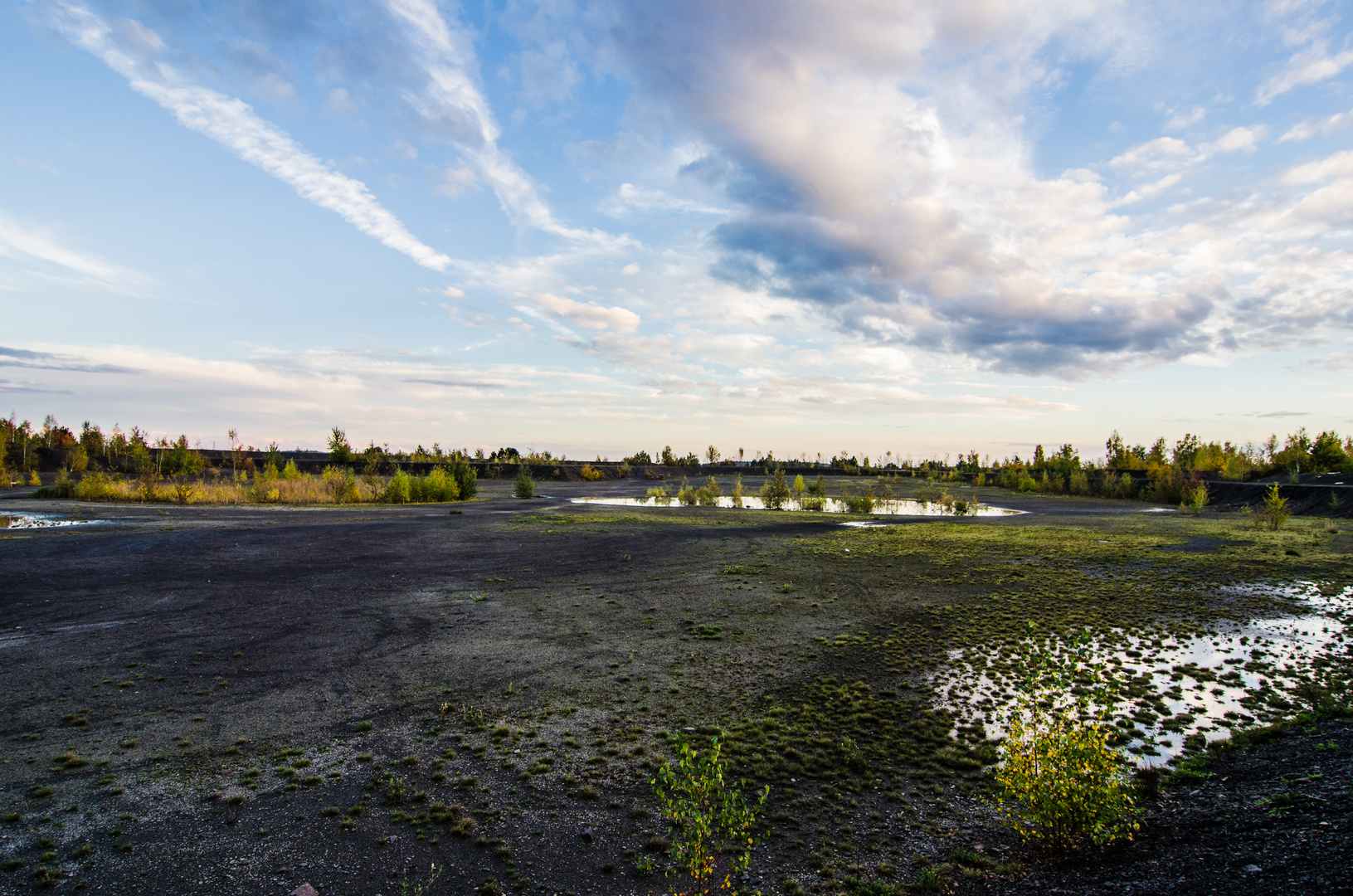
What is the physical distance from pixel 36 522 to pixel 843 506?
40645 millimetres

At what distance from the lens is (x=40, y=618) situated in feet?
33.1

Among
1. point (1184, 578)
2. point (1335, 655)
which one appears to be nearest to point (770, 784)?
point (1335, 655)

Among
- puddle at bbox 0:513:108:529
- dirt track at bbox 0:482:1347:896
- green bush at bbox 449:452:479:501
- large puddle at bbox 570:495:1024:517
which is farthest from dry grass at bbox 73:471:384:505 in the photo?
dirt track at bbox 0:482:1347:896

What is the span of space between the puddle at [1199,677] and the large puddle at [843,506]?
25.0 m

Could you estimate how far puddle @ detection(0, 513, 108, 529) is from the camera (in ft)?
66.0

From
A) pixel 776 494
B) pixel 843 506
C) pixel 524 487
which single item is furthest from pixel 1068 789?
pixel 524 487

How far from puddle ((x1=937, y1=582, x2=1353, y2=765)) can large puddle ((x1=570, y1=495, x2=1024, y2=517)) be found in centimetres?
2505

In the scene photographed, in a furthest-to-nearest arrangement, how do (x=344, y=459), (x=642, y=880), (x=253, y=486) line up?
(x=344, y=459) < (x=253, y=486) < (x=642, y=880)

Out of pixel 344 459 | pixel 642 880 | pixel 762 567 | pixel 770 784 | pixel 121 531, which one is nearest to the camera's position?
pixel 642 880

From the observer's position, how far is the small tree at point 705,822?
3.64 meters

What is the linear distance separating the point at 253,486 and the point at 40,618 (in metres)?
28.5

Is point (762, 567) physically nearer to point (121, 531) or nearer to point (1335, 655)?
point (1335, 655)

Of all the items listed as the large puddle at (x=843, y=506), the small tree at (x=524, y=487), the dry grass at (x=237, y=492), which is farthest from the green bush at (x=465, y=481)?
the large puddle at (x=843, y=506)

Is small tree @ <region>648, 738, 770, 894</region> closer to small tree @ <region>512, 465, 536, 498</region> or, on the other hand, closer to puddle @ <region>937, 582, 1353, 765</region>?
puddle @ <region>937, 582, 1353, 765</region>
